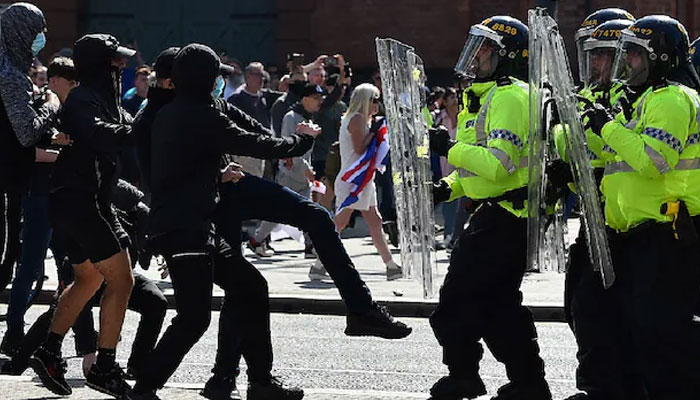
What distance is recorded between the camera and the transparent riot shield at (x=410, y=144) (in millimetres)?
8047

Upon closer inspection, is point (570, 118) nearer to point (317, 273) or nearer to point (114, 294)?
point (114, 294)

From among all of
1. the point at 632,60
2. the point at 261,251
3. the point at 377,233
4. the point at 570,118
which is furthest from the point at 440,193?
the point at 261,251

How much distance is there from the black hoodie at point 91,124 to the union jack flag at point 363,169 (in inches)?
218

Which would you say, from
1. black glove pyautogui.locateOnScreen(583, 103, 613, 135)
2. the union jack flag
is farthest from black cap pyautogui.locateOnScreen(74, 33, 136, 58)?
the union jack flag

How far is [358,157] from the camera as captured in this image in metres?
13.9

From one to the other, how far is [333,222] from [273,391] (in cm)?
83

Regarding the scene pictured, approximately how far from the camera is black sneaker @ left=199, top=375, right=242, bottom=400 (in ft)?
26.9

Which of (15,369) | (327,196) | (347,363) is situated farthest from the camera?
(327,196)

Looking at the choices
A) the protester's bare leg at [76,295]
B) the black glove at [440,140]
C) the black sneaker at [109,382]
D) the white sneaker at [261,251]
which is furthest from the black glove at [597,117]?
the white sneaker at [261,251]

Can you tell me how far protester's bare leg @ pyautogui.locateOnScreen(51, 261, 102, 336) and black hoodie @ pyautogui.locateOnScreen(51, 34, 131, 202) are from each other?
0.40 meters

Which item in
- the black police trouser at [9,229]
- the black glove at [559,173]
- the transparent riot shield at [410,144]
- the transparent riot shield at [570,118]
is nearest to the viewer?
the transparent riot shield at [570,118]

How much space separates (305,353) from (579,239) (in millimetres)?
3180

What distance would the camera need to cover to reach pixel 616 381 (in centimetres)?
722

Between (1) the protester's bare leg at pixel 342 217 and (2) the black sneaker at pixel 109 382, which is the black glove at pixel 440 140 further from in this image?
(1) the protester's bare leg at pixel 342 217
